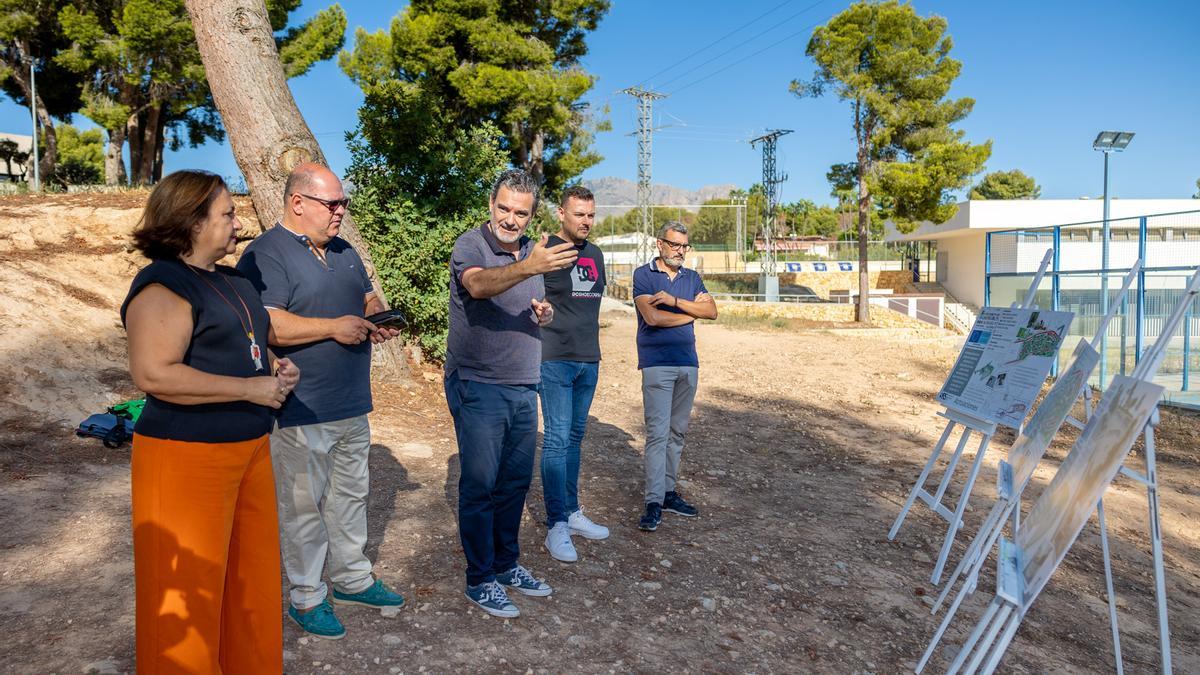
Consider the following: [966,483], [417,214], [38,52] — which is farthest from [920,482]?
[38,52]

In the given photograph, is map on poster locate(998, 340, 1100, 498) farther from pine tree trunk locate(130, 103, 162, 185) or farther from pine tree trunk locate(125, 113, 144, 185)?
pine tree trunk locate(125, 113, 144, 185)

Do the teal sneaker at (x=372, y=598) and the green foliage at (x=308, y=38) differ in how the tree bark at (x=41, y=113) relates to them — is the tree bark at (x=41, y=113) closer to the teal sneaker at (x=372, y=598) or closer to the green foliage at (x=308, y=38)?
the green foliage at (x=308, y=38)

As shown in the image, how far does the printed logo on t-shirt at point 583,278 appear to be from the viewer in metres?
4.21

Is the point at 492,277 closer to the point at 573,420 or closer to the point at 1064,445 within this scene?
the point at 573,420

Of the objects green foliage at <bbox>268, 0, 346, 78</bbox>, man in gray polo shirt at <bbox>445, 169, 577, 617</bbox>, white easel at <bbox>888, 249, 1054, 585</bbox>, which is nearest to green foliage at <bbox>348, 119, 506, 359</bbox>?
man in gray polo shirt at <bbox>445, 169, 577, 617</bbox>

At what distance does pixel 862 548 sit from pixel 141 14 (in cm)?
1897

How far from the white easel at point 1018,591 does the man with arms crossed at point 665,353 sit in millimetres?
2338

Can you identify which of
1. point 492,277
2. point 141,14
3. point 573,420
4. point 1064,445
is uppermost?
point 141,14

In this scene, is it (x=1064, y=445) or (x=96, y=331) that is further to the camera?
(x=1064, y=445)

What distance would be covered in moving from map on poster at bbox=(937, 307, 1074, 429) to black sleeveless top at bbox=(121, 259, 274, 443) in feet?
11.9

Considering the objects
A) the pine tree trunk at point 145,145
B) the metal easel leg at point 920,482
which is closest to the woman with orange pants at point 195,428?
the metal easel leg at point 920,482

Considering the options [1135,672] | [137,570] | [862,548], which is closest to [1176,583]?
[1135,672]

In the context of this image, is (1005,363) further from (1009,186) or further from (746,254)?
(1009,186)

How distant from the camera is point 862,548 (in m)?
4.58
